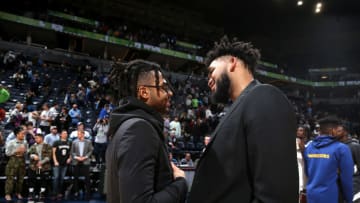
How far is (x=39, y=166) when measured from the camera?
24.3 ft

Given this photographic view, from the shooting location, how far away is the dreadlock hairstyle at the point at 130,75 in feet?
5.43

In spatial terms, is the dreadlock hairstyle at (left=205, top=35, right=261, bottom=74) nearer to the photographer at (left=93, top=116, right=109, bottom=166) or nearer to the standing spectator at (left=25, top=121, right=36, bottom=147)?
the standing spectator at (left=25, top=121, right=36, bottom=147)

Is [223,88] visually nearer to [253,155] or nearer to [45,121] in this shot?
[253,155]

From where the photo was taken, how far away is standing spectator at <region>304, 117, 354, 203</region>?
3.32m

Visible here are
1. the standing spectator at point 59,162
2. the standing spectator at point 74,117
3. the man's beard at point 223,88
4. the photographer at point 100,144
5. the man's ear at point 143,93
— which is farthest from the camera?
the standing spectator at point 74,117

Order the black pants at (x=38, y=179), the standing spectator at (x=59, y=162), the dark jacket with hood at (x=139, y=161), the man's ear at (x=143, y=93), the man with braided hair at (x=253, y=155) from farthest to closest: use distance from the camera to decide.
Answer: the standing spectator at (x=59, y=162) → the black pants at (x=38, y=179) → the man's ear at (x=143, y=93) → the dark jacket with hood at (x=139, y=161) → the man with braided hair at (x=253, y=155)

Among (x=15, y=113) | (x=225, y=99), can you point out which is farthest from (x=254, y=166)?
(x=15, y=113)

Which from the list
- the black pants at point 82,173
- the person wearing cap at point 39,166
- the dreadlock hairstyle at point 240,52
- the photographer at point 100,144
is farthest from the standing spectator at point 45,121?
the dreadlock hairstyle at point 240,52

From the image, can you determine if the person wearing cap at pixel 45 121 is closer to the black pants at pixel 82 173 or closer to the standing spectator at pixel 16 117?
the standing spectator at pixel 16 117

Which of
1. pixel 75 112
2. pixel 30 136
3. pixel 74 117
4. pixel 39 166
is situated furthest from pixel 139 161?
pixel 75 112

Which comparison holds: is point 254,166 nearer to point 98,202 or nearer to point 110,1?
point 98,202

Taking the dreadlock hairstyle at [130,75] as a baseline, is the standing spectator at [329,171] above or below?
below

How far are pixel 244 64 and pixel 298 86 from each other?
35820mm

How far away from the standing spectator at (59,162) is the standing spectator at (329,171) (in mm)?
5831
